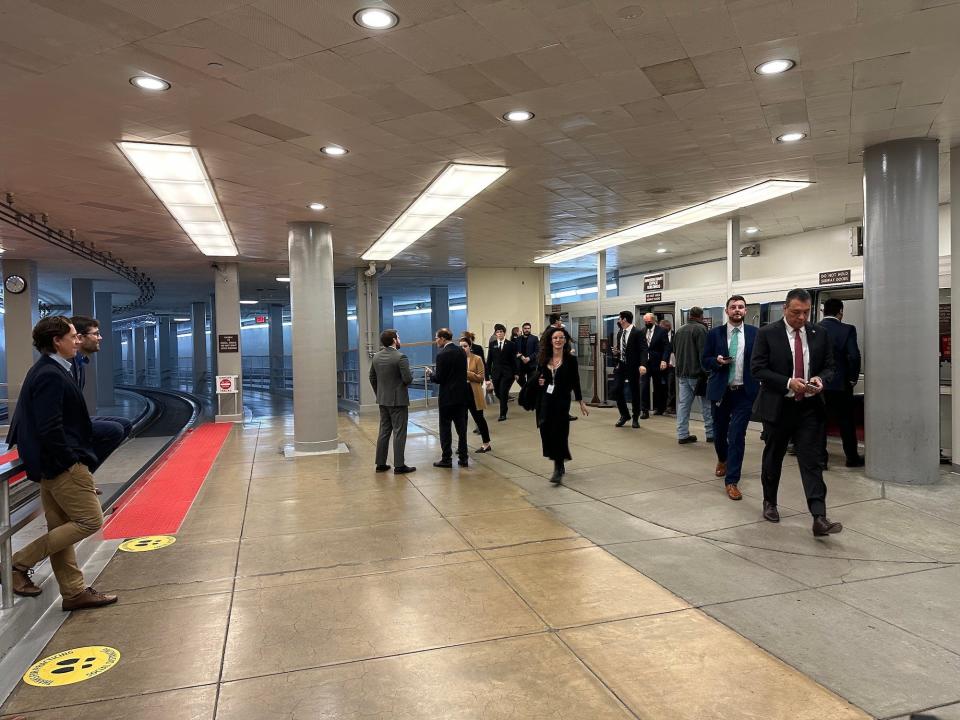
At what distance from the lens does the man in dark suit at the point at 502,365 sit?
12.2 meters

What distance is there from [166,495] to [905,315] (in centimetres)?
826

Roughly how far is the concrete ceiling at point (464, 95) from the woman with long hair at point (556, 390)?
7.00ft

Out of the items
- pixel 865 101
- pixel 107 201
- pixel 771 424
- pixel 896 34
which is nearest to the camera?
pixel 896 34

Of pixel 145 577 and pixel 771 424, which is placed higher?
pixel 771 424

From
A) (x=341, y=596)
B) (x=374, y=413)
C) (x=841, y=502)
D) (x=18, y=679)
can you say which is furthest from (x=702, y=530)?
(x=374, y=413)

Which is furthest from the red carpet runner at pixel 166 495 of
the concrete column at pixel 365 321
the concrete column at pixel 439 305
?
the concrete column at pixel 439 305

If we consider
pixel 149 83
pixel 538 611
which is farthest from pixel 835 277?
pixel 149 83

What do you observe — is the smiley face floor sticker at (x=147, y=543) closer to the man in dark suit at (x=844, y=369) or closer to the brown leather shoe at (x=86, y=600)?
the brown leather shoe at (x=86, y=600)

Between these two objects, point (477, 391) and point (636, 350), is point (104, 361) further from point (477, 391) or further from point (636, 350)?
point (636, 350)

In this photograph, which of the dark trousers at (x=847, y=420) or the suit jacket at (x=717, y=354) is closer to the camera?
the suit jacket at (x=717, y=354)

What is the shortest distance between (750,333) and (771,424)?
162 centimetres

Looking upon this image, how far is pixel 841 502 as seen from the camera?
5.80 meters

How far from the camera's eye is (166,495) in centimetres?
709

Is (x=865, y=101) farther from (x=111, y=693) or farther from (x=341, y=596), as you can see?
(x=111, y=693)
